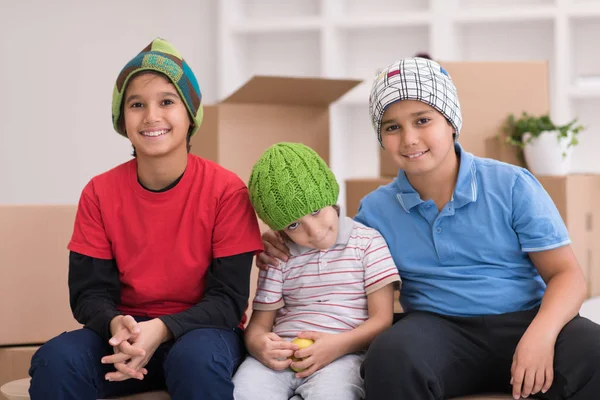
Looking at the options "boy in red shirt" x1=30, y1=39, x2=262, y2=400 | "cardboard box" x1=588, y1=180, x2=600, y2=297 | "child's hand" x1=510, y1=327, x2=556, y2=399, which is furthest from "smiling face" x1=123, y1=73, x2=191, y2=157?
A: "cardboard box" x1=588, y1=180, x2=600, y2=297

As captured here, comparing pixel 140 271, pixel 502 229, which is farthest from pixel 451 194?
pixel 140 271

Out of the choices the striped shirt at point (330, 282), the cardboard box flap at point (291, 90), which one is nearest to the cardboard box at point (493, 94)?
the cardboard box flap at point (291, 90)

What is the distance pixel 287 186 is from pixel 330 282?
0.62 feet

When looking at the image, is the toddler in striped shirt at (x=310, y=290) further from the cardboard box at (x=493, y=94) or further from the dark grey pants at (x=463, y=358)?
the cardboard box at (x=493, y=94)

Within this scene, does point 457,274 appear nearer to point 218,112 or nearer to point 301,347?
point 301,347

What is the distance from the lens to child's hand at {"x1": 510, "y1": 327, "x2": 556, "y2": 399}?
110cm

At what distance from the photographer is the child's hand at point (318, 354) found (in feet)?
3.86

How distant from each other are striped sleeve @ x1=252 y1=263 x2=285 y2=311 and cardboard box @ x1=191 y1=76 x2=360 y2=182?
54 centimetres

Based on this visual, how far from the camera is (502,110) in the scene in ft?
6.37

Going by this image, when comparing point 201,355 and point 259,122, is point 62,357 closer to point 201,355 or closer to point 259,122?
point 201,355

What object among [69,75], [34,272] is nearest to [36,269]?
[34,272]

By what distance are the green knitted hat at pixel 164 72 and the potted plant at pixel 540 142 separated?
93 cm

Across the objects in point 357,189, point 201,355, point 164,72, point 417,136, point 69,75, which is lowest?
point 201,355

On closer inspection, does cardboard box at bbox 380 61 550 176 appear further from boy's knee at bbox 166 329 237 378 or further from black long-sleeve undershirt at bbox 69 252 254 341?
boy's knee at bbox 166 329 237 378
